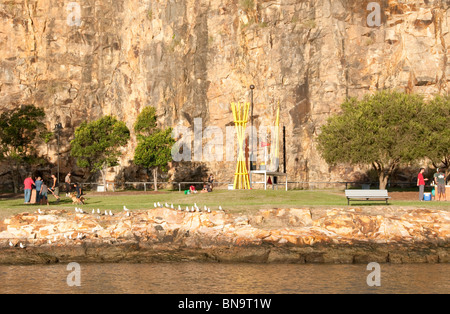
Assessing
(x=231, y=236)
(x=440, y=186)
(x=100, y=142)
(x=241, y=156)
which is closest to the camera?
(x=231, y=236)

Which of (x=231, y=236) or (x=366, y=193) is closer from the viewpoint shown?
(x=231, y=236)

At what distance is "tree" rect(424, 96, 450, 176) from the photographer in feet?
132

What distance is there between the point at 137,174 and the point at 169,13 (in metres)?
22.4

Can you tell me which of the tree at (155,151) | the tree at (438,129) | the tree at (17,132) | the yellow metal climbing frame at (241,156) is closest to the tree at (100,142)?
the tree at (155,151)

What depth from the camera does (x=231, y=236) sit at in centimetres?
2388

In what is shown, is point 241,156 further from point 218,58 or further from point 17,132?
point 17,132

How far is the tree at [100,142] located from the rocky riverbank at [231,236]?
30.1 m

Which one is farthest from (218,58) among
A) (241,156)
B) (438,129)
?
(438,129)

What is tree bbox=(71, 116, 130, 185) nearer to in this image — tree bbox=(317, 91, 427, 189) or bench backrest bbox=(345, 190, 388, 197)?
tree bbox=(317, 91, 427, 189)

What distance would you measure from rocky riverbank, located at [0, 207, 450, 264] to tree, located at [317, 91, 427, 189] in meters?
15.7

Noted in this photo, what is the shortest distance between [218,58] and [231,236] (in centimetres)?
4461

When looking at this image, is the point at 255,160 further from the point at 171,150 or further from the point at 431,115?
the point at 431,115

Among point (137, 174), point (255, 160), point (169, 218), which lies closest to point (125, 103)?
point (137, 174)

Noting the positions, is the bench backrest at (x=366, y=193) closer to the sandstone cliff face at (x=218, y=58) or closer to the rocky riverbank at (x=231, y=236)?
the rocky riverbank at (x=231, y=236)
